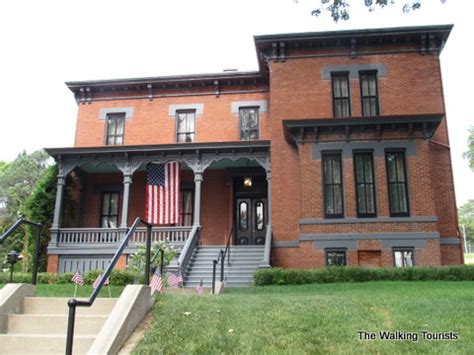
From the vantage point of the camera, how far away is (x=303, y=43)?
18766 mm

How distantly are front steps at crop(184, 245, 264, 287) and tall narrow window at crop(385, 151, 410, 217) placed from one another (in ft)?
16.8

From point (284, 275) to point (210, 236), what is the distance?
7.34 meters

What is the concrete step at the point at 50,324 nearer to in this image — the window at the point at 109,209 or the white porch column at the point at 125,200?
the white porch column at the point at 125,200

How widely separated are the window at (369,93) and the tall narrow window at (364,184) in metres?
2.45

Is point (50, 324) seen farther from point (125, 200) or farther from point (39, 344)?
point (125, 200)

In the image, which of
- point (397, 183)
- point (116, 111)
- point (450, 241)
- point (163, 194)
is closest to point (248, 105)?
point (163, 194)

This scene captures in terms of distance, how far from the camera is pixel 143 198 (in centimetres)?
2147

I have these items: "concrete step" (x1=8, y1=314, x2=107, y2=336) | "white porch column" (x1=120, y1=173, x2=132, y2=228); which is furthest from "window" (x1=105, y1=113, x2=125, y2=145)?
"concrete step" (x1=8, y1=314, x2=107, y2=336)

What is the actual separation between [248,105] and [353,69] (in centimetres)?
529

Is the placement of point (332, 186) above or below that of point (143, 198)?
below

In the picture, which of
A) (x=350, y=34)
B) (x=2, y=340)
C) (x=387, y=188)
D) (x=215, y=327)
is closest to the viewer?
(x=2, y=340)

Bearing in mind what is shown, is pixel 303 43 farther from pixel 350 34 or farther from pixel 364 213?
pixel 364 213

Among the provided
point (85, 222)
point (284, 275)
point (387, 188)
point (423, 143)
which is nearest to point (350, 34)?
point (423, 143)

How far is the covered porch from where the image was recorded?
18656 mm
